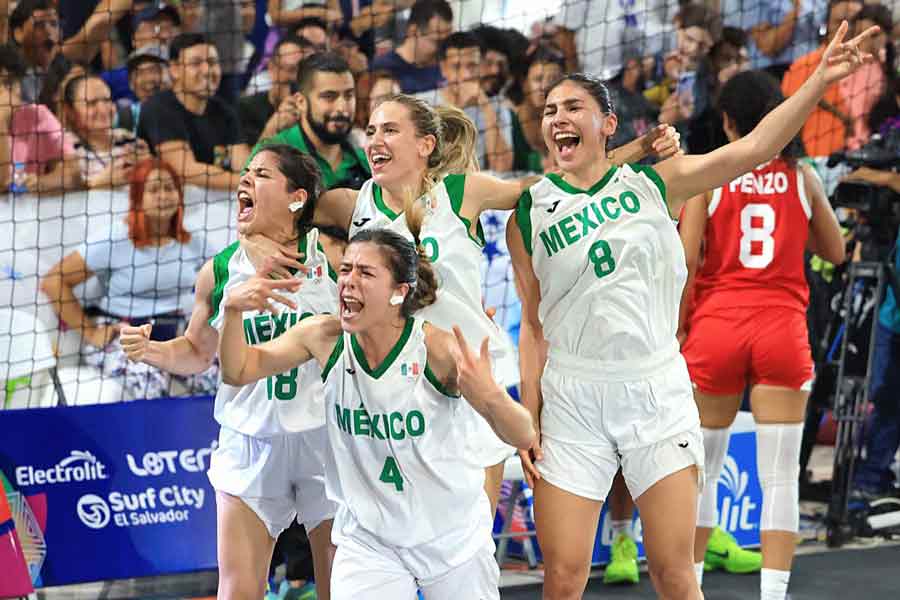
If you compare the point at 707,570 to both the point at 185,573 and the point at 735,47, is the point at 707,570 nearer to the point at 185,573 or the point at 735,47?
the point at 185,573

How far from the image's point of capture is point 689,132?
721 centimetres

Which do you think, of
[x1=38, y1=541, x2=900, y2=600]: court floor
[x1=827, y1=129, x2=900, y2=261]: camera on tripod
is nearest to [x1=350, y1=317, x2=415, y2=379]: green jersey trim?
[x1=38, y1=541, x2=900, y2=600]: court floor

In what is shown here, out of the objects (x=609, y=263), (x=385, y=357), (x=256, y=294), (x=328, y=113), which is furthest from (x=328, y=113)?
(x=256, y=294)

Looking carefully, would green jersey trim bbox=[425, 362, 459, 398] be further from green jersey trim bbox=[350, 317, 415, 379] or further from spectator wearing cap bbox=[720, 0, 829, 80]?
spectator wearing cap bbox=[720, 0, 829, 80]

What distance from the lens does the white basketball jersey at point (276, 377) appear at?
3842 mm

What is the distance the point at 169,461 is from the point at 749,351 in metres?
2.31

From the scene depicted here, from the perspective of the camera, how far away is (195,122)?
23.1 ft

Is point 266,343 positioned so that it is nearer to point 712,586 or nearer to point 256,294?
point 256,294

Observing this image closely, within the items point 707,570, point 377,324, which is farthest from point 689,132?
point 377,324

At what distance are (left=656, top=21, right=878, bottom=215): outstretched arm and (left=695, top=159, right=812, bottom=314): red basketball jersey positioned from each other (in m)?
1.07

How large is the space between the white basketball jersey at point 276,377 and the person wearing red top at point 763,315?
1.58 m

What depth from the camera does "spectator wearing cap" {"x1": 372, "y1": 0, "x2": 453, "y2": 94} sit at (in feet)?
25.7

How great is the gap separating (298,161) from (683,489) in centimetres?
147

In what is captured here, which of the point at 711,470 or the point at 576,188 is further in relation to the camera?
the point at 711,470
